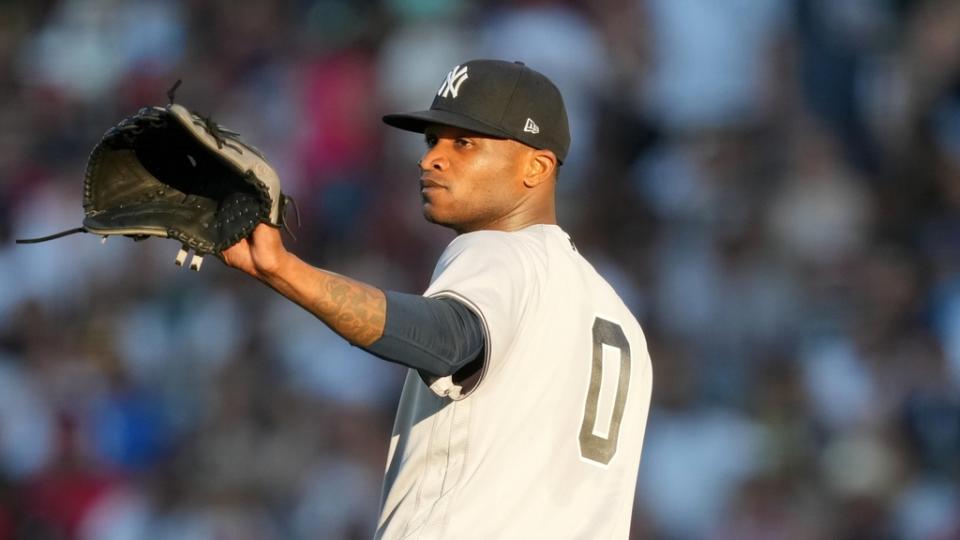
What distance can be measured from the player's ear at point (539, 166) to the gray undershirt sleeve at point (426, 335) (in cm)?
71

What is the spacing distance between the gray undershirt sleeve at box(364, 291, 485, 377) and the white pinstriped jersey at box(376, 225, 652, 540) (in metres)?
0.06

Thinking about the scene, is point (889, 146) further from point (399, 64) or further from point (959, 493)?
point (399, 64)

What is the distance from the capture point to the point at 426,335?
3.11 meters

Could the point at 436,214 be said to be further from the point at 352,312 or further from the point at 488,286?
the point at 352,312

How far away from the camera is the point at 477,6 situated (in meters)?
9.23

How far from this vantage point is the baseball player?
10.2ft

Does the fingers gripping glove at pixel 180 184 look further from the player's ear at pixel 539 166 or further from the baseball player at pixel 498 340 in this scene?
the player's ear at pixel 539 166

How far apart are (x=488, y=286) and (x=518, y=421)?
34 centimetres

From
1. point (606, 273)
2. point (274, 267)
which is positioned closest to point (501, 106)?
point (274, 267)

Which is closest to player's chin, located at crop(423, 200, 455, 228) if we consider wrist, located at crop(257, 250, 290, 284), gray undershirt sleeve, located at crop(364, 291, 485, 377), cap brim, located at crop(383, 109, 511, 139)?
cap brim, located at crop(383, 109, 511, 139)

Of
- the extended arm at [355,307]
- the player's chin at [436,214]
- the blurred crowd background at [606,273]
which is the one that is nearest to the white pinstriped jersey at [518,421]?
the extended arm at [355,307]

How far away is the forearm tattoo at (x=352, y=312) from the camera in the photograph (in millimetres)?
3090

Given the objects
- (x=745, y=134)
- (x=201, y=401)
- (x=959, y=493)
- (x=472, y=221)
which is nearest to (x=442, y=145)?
(x=472, y=221)

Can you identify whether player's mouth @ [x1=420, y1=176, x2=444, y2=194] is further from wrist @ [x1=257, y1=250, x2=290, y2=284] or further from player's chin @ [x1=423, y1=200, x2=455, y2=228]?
wrist @ [x1=257, y1=250, x2=290, y2=284]
